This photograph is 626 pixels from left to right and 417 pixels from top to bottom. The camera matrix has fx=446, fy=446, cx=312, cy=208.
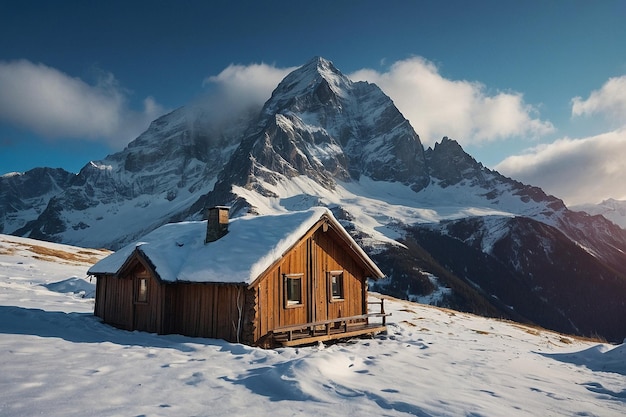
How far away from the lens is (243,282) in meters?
16.9

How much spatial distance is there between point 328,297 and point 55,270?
28956 millimetres

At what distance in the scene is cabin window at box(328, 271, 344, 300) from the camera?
21.7 m

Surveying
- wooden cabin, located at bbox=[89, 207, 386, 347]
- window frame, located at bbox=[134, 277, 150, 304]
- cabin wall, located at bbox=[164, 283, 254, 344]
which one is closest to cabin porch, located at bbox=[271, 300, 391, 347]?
wooden cabin, located at bbox=[89, 207, 386, 347]

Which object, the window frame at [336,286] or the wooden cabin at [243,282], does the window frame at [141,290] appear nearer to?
the wooden cabin at [243,282]

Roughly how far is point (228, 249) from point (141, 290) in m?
4.76

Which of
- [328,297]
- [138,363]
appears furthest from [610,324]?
[138,363]

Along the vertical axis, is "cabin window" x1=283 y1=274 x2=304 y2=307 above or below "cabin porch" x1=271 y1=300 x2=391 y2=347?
above

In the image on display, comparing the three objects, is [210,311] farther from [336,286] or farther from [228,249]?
[336,286]

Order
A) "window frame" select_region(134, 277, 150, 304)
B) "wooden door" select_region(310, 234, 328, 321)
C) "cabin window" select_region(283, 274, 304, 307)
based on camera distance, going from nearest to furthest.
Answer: "cabin window" select_region(283, 274, 304, 307) → "window frame" select_region(134, 277, 150, 304) → "wooden door" select_region(310, 234, 328, 321)

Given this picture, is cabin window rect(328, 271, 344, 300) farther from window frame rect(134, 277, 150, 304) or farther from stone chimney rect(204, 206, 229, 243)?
window frame rect(134, 277, 150, 304)

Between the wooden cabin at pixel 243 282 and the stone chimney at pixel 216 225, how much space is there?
0.05 meters

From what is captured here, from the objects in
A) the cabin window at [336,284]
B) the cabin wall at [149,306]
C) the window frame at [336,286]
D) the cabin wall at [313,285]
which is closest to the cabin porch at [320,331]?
the cabin wall at [313,285]

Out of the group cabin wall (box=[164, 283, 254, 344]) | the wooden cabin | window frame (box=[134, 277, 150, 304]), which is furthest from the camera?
window frame (box=[134, 277, 150, 304])

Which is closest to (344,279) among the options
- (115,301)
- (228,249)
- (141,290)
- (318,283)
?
(318,283)
